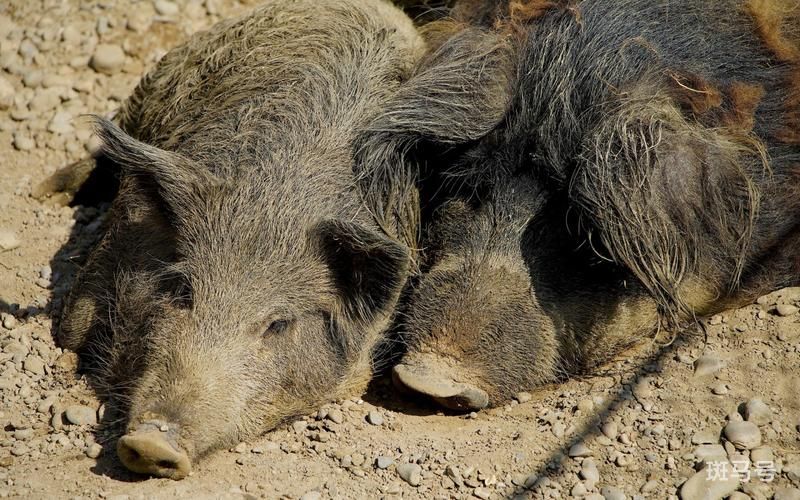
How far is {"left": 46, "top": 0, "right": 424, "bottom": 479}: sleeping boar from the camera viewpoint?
4.12 m

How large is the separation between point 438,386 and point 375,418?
348mm

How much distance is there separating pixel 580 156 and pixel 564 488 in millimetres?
1341

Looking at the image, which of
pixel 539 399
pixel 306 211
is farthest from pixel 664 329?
pixel 306 211

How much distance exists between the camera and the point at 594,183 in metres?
4.18

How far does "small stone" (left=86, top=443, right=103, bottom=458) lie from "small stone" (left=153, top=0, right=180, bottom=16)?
3.56 metres

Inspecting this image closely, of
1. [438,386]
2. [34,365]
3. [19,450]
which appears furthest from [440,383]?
[34,365]

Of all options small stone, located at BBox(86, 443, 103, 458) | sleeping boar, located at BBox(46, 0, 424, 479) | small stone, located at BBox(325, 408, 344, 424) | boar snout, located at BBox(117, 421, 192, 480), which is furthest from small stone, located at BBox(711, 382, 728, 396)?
small stone, located at BBox(86, 443, 103, 458)

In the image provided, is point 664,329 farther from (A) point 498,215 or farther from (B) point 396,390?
(B) point 396,390

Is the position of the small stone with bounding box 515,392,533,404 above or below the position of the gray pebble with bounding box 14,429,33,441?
below

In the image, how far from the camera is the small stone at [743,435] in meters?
3.93

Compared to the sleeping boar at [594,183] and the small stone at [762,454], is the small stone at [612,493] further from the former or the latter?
the sleeping boar at [594,183]

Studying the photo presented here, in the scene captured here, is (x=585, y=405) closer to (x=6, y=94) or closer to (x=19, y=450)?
(x=19, y=450)

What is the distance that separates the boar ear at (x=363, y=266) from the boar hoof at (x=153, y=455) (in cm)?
105

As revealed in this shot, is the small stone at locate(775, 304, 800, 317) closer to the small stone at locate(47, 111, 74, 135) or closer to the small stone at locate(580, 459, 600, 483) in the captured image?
the small stone at locate(580, 459, 600, 483)
